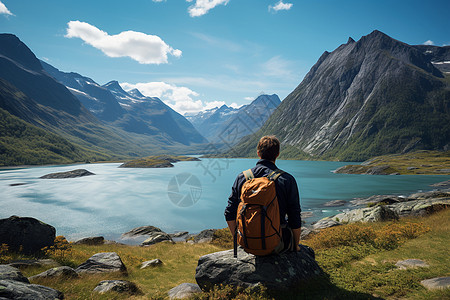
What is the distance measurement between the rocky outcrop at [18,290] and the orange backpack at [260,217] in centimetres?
557

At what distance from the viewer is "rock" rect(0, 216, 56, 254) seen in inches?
540

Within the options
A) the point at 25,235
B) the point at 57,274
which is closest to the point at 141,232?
the point at 25,235

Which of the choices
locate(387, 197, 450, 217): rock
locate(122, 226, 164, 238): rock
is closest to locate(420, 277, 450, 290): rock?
locate(387, 197, 450, 217): rock

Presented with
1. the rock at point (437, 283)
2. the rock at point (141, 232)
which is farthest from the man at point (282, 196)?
the rock at point (141, 232)

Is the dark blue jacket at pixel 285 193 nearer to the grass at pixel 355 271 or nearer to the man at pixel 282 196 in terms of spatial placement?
the man at pixel 282 196

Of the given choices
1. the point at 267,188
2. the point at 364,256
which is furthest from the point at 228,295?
the point at 364,256

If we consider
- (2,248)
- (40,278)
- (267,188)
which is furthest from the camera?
(2,248)

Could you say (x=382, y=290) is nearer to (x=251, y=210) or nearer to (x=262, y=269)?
(x=262, y=269)

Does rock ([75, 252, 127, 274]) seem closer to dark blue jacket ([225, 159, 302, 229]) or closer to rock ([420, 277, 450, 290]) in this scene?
dark blue jacket ([225, 159, 302, 229])

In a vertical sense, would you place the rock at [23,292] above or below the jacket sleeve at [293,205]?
below

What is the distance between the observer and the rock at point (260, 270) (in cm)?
693

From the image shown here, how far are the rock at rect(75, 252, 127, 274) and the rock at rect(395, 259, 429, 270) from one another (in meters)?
12.5

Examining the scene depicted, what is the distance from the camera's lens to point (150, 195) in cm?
7969

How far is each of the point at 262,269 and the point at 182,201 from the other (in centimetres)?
6832
